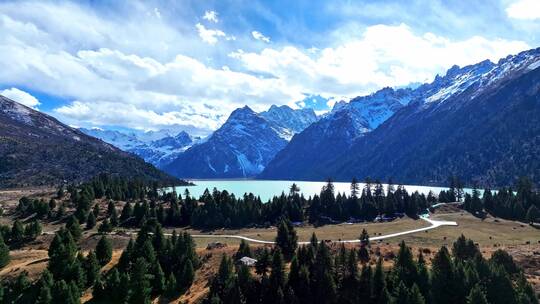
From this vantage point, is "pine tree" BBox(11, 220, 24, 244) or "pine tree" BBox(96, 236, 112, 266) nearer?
"pine tree" BBox(96, 236, 112, 266)

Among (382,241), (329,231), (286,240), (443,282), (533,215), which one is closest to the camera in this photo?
(443,282)

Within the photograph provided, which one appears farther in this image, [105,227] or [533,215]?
[533,215]

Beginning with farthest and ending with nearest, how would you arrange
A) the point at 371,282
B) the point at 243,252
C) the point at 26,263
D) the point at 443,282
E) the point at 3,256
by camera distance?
the point at 26,263 → the point at 3,256 → the point at 243,252 → the point at 371,282 → the point at 443,282

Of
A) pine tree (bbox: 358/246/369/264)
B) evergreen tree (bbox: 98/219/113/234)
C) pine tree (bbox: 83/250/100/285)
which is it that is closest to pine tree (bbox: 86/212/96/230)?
evergreen tree (bbox: 98/219/113/234)

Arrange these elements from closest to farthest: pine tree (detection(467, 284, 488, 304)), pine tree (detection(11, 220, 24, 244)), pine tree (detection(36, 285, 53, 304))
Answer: pine tree (detection(467, 284, 488, 304)), pine tree (detection(36, 285, 53, 304)), pine tree (detection(11, 220, 24, 244))

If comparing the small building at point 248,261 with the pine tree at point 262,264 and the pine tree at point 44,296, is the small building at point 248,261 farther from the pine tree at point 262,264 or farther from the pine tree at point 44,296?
the pine tree at point 44,296

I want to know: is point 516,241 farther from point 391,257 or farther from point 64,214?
point 64,214

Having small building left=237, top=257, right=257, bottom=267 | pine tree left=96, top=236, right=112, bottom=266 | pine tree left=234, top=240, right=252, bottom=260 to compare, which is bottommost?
pine tree left=96, top=236, right=112, bottom=266

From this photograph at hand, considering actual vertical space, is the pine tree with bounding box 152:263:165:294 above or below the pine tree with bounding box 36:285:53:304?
above


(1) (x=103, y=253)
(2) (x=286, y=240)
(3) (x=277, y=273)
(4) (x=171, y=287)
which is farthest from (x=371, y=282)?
(1) (x=103, y=253)

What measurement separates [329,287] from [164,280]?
1294 inches

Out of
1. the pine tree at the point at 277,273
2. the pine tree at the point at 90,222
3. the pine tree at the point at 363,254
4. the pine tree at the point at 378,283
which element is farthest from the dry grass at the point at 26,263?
the pine tree at the point at 378,283

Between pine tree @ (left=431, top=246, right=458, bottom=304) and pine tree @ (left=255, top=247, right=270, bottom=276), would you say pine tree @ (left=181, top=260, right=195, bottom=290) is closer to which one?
pine tree @ (left=255, top=247, right=270, bottom=276)

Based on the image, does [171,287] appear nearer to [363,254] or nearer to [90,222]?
[363,254]
